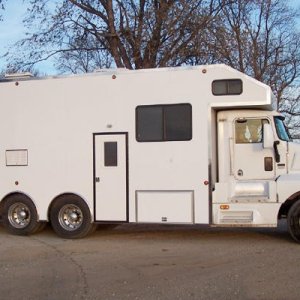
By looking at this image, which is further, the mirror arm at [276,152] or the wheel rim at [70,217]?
the wheel rim at [70,217]

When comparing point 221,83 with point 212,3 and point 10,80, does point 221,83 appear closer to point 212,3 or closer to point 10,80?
point 10,80

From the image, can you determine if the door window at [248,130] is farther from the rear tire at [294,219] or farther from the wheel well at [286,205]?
the rear tire at [294,219]

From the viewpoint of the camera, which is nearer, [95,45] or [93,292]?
[93,292]

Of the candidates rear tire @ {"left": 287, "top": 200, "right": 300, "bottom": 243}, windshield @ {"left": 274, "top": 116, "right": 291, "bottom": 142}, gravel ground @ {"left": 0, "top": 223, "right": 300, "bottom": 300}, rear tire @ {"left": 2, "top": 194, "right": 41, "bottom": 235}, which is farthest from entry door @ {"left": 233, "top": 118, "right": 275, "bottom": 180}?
rear tire @ {"left": 2, "top": 194, "right": 41, "bottom": 235}

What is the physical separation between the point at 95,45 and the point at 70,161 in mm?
13853

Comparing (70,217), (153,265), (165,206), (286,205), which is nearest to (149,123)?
(165,206)

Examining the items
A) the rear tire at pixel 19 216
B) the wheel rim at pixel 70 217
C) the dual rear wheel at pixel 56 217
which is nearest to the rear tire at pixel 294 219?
the dual rear wheel at pixel 56 217

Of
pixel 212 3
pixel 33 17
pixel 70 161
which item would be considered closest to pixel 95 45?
pixel 33 17

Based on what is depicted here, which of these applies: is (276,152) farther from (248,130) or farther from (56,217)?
(56,217)

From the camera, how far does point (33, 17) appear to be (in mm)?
23500

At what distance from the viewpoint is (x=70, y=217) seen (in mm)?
11727

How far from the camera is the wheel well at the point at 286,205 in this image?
34.1 feet

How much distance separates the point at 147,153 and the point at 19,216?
3.18m

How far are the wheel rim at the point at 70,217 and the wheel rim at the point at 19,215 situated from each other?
31.1 inches
